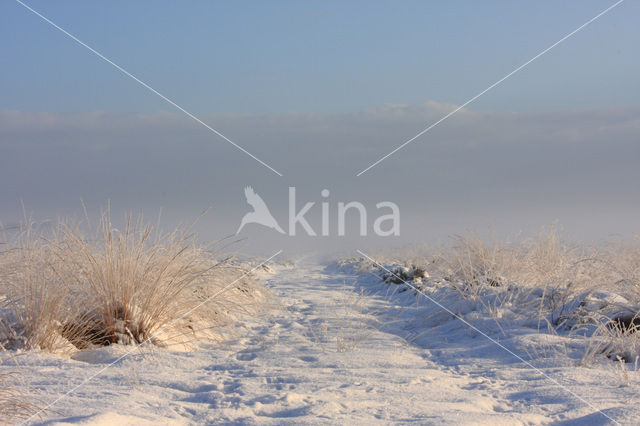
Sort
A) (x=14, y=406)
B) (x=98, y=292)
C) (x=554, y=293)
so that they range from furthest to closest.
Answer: (x=554, y=293)
(x=98, y=292)
(x=14, y=406)

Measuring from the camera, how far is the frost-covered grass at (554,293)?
3.94 meters

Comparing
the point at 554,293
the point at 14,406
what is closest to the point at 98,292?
the point at 14,406

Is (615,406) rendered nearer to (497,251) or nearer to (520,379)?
(520,379)

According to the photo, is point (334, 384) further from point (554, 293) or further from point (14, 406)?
point (554, 293)

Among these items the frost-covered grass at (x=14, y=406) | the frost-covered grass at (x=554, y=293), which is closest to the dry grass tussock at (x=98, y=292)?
the frost-covered grass at (x=14, y=406)

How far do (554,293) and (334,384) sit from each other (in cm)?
320

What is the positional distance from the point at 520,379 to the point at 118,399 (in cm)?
250

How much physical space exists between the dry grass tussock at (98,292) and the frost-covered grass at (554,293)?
2835mm

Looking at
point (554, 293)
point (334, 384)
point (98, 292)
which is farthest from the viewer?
point (554, 293)

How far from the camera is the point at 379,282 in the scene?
34.6 ft

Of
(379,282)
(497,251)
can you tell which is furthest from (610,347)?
(379,282)

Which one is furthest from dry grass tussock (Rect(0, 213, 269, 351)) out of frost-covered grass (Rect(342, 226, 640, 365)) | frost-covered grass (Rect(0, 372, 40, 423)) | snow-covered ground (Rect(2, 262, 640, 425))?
frost-covered grass (Rect(342, 226, 640, 365))

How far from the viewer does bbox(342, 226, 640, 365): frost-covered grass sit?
12.9ft

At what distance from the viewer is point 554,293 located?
5.17 metres
